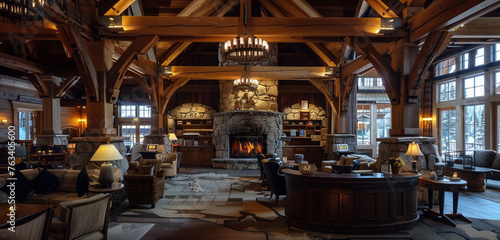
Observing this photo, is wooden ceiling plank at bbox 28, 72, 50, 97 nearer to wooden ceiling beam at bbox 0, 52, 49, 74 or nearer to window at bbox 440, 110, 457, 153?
wooden ceiling beam at bbox 0, 52, 49, 74

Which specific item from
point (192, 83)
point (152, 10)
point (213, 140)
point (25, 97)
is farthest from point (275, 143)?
point (25, 97)

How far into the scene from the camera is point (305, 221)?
4.72m

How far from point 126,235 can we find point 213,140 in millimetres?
8919

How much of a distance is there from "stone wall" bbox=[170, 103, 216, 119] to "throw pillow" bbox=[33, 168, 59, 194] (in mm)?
9026

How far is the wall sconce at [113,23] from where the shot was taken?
6555 mm

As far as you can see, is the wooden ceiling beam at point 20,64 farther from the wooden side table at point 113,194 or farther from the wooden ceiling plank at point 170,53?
the wooden side table at point 113,194

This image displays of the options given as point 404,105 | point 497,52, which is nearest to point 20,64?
point 404,105

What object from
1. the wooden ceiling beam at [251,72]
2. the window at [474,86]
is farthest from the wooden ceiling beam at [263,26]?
the window at [474,86]

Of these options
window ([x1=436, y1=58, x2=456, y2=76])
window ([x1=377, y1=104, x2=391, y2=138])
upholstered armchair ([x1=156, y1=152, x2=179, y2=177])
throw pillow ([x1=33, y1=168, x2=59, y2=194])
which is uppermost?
window ([x1=436, y1=58, x2=456, y2=76])

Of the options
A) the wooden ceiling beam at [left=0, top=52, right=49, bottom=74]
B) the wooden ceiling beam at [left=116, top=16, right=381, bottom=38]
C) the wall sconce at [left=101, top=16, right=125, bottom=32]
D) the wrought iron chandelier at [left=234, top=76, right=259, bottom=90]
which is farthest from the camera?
the wrought iron chandelier at [left=234, top=76, right=259, bottom=90]

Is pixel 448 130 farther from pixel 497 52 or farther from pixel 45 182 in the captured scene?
pixel 45 182

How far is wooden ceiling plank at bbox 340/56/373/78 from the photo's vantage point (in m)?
8.88

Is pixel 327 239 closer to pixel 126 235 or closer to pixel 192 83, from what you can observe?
pixel 126 235

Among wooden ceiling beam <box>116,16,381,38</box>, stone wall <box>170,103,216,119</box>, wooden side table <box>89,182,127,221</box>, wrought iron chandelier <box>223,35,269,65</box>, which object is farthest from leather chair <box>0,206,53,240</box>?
stone wall <box>170,103,216,119</box>
